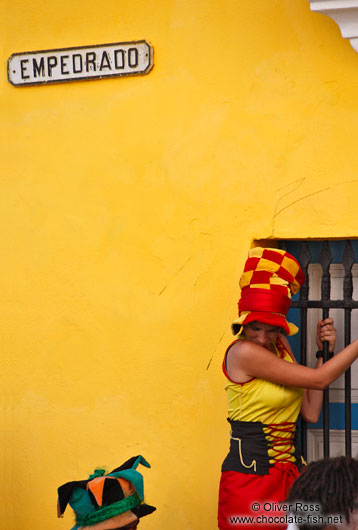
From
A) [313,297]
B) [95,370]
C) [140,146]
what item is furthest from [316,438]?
[140,146]

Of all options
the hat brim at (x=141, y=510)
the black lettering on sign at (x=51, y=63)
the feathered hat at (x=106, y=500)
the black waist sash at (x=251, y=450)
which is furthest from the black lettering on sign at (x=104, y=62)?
the hat brim at (x=141, y=510)

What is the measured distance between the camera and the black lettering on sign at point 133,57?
4.48 meters

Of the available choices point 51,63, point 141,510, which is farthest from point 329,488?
point 51,63

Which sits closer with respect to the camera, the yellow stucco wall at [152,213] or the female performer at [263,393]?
the female performer at [263,393]

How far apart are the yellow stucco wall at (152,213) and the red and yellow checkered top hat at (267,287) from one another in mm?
372

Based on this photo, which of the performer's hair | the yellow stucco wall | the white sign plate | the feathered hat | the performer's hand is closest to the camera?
the performer's hair

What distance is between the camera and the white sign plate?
4.48m

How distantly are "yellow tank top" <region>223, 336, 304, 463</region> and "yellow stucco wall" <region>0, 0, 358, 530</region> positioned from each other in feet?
1.64

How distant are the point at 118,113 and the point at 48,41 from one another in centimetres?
56

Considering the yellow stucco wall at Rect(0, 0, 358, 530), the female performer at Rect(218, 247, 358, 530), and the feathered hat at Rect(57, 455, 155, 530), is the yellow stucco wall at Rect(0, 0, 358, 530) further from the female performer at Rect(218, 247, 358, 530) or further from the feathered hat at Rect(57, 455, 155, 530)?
the feathered hat at Rect(57, 455, 155, 530)

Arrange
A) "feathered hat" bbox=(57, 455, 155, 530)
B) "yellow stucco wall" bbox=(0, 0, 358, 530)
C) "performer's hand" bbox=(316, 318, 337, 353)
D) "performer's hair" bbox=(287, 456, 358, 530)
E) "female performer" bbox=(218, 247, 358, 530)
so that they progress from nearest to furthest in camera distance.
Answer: "performer's hair" bbox=(287, 456, 358, 530) < "feathered hat" bbox=(57, 455, 155, 530) < "female performer" bbox=(218, 247, 358, 530) < "performer's hand" bbox=(316, 318, 337, 353) < "yellow stucco wall" bbox=(0, 0, 358, 530)

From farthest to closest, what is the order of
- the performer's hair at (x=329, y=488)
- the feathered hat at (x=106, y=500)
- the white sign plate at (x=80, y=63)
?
the white sign plate at (x=80, y=63) < the feathered hat at (x=106, y=500) < the performer's hair at (x=329, y=488)

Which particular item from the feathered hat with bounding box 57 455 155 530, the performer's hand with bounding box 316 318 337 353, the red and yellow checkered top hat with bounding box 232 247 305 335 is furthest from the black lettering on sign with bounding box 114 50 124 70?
the feathered hat with bounding box 57 455 155 530

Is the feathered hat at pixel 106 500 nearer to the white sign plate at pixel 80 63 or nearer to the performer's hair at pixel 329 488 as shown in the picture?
the performer's hair at pixel 329 488
